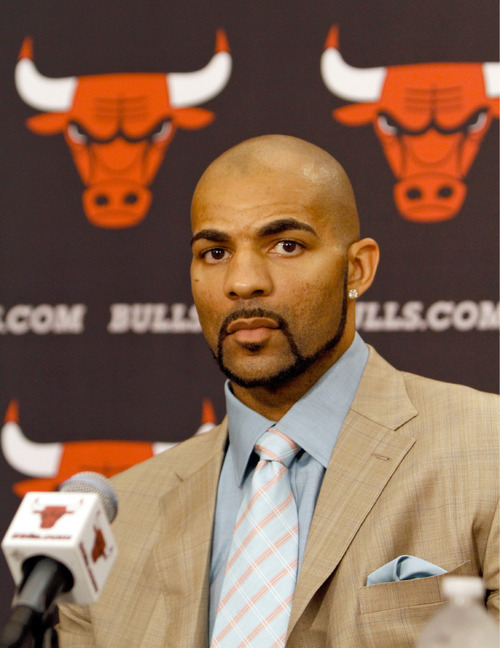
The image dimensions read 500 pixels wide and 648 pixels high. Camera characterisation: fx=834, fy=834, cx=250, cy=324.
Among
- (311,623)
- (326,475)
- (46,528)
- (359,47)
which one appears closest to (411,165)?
(359,47)

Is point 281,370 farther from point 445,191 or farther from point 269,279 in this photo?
point 445,191

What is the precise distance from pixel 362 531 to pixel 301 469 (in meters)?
0.22

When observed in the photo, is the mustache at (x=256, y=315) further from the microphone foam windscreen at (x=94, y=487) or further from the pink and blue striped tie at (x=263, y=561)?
the microphone foam windscreen at (x=94, y=487)

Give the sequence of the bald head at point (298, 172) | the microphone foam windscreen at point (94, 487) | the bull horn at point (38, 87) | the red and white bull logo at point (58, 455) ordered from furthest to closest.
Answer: the bull horn at point (38, 87)
the red and white bull logo at point (58, 455)
the bald head at point (298, 172)
the microphone foam windscreen at point (94, 487)

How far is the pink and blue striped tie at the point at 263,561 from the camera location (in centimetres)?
163

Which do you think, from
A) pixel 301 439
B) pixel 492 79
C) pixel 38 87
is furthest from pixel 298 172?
pixel 38 87

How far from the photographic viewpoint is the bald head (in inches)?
73.3

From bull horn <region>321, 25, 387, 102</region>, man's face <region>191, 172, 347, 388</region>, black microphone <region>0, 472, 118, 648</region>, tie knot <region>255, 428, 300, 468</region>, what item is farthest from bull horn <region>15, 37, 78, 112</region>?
black microphone <region>0, 472, 118, 648</region>

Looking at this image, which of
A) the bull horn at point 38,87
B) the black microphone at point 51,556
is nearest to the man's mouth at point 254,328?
the black microphone at point 51,556

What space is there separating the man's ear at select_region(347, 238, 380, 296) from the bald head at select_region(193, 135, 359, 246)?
0.02 metres

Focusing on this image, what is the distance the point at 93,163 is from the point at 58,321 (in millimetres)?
543

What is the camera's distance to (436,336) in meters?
2.53

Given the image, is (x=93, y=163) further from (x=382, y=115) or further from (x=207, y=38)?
(x=382, y=115)

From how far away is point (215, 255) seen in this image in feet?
6.19
